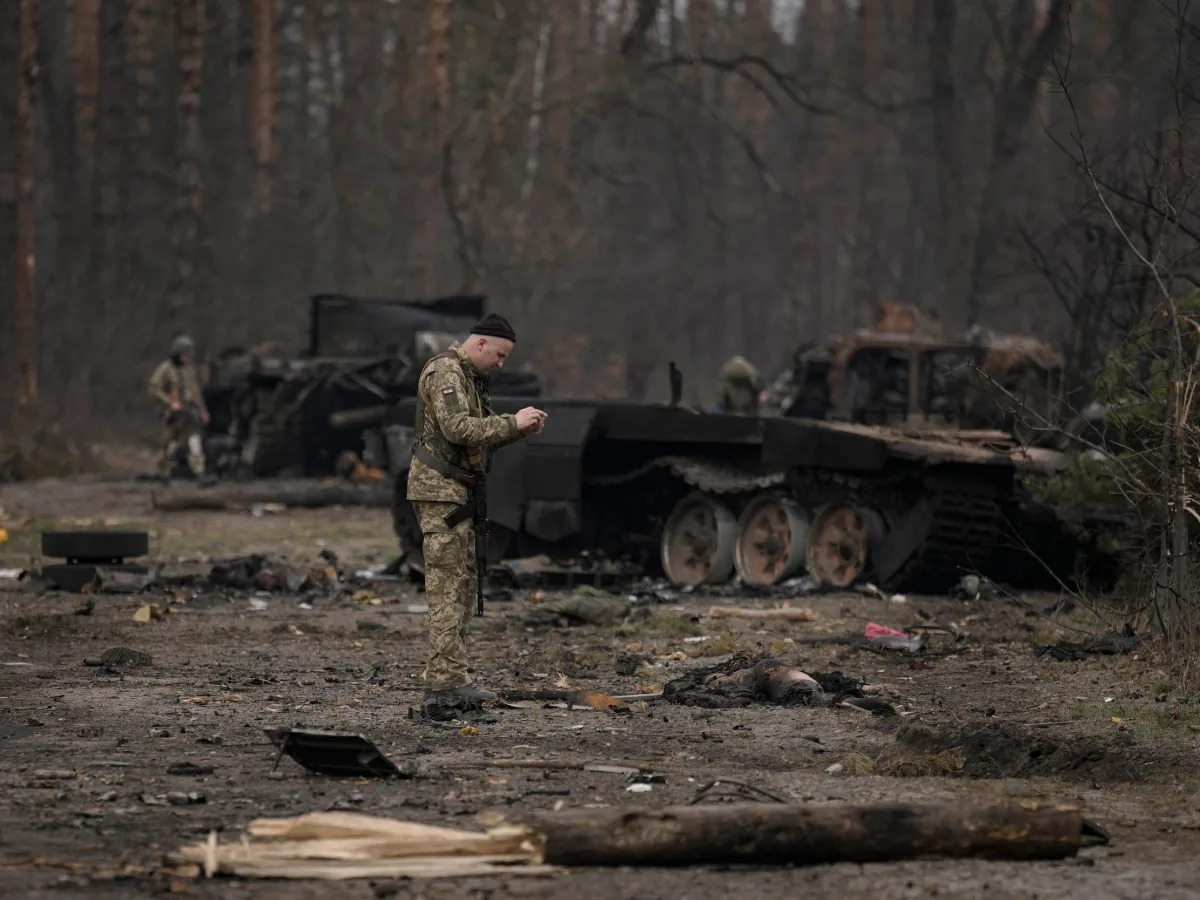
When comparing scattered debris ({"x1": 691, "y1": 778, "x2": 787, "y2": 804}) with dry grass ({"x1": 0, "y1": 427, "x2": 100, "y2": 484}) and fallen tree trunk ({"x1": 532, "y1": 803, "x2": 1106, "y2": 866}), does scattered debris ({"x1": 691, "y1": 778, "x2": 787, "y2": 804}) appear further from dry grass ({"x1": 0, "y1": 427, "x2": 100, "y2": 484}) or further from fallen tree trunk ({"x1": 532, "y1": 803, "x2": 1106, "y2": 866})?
dry grass ({"x1": 0, "y1": 427, "x2": 100, "y2": 484})

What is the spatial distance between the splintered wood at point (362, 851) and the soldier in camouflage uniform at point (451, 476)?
3383mm

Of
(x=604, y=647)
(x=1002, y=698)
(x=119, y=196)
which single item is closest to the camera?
(x=1002, y=698)

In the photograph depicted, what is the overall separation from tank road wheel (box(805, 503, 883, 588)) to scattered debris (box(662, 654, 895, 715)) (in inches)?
213

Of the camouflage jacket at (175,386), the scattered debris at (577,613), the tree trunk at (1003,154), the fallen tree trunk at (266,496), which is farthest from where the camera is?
the tree trunk at (1003,154)

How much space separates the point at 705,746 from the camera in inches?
352

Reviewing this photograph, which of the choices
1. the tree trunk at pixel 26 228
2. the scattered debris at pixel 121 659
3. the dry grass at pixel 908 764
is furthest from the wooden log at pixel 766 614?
the tree trunk at pixel 26 228

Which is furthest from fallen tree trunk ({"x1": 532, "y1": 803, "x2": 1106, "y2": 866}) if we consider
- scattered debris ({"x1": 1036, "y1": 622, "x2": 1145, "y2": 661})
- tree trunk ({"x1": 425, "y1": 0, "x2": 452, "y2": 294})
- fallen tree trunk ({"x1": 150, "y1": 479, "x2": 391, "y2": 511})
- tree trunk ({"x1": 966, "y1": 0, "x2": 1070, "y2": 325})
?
tree trunk ({"x1": 966, "y1": 0, "x2": 1070, "y2": 325})

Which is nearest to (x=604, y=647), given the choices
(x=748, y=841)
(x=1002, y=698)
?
(x=1002, y=698)

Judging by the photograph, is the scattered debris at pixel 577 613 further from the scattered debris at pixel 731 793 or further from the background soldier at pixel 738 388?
the background soldier at pixel 738 388

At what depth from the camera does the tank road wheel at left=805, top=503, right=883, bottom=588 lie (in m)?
16.4

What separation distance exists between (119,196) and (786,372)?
2010 cm

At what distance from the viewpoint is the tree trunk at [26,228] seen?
34.0 metres

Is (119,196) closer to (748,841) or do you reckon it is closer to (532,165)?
(532,165)

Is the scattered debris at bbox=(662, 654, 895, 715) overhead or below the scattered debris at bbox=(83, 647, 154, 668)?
overhead
